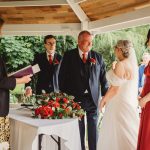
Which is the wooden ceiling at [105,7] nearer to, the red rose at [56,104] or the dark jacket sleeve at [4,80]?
the red rose at [56,104]

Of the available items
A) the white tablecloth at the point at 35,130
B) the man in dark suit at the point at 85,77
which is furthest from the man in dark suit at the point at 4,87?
the man in dark suit at the point at 85,77

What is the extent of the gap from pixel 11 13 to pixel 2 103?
410cm

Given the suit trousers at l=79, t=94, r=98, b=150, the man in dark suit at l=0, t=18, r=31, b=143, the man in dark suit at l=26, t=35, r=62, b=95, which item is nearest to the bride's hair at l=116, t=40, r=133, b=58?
the suit trousers at l=79, t=94, r=98, b=150

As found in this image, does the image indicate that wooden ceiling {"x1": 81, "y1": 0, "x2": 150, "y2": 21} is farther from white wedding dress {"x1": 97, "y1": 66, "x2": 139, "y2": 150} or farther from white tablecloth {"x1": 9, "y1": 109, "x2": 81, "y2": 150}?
white tablecloth {"x1": 9, "y1": 109, "x2": 81, "y2": 150}

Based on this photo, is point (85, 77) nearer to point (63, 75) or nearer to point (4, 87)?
point (63, 75)

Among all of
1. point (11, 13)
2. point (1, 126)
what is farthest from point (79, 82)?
point (11, 13)

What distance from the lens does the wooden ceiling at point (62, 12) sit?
20.5ft

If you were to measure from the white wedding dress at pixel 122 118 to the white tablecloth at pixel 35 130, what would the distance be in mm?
1100

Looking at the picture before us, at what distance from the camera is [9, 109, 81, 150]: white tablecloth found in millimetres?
3160

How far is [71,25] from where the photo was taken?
265 inches

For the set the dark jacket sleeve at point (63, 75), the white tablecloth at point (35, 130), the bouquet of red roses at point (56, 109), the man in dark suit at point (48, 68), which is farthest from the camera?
the man in dark suit at point (48, 68)

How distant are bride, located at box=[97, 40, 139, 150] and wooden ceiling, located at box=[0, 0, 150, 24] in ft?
A: 5.32

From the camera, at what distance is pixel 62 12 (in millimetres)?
6883

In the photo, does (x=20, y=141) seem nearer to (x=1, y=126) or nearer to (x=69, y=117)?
(x=1, y=126)
